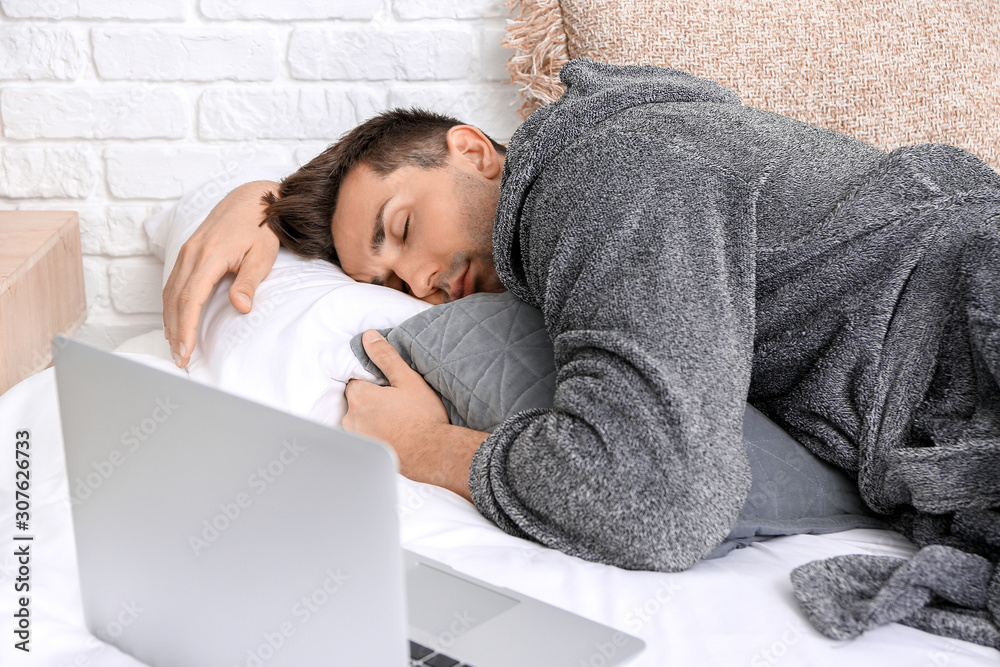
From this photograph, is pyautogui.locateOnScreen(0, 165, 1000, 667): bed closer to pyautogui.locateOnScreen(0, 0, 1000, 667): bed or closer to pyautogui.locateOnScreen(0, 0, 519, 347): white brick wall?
pyautogui.locateOnScreen(0, 0, 1000, 667): bed

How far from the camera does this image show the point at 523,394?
103 cm

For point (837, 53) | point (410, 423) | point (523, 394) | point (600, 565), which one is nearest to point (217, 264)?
point (410, 423)

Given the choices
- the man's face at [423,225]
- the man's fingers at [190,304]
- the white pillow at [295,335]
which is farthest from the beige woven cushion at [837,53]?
the man's fingers at [190,304]

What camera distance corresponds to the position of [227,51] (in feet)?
5.37

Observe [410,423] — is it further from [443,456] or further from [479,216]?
[479,216]

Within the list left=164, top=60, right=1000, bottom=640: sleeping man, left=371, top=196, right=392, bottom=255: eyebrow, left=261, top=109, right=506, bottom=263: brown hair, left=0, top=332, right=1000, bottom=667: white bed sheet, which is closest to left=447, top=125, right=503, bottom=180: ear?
left=261, top=109, right=506, bottom=263: brown hair

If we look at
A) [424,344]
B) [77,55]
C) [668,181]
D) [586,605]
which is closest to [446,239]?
[424,344]

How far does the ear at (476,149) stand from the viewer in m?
1.31

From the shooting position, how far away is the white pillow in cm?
110

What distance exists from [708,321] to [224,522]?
1.63 ft

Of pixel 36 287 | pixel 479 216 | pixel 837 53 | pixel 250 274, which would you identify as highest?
pixel 837 53

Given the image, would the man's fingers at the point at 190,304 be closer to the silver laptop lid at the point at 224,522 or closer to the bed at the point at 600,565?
the bed at the point at 600,565

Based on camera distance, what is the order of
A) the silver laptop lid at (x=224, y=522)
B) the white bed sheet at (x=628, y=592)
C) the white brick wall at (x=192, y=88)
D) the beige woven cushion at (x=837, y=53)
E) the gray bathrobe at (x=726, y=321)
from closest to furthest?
the silver laptop lid at (x=224, y=522), the white bed sheet at (x=628, y=592), the gray bathrobe at (x=726, y=321), the beige woven cushion at (x=837, y=53), the white brick wall at (x=192, y=88)

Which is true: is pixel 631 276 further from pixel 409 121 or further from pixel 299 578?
pixel 409 121
